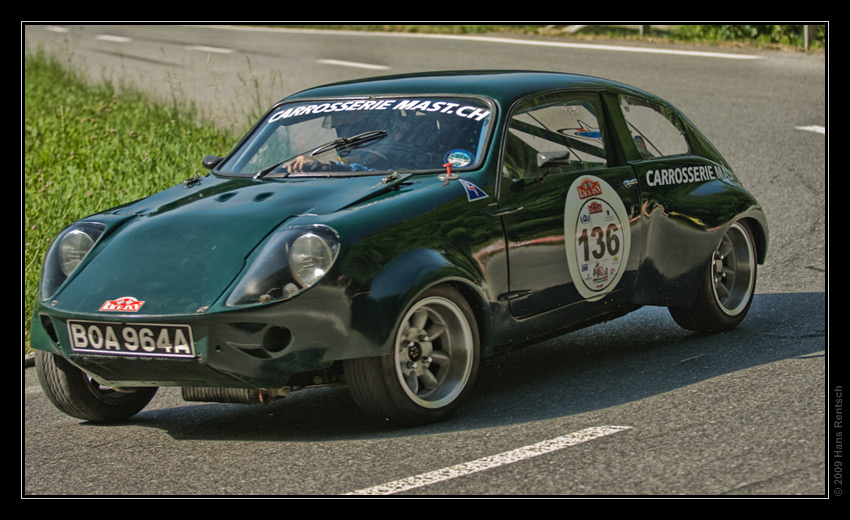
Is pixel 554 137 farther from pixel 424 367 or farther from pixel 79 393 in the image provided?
pixel 79 393

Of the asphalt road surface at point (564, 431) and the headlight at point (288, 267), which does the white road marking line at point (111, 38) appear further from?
the headlight at point (288, 267)

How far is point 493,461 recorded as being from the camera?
467cm

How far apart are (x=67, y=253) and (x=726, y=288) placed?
3.83 m

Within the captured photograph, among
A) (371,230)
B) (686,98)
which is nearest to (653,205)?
(371,230)

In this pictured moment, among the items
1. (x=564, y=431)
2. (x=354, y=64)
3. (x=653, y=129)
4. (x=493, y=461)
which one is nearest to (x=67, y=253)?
(x=493, y=461)

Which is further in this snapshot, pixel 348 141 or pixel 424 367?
pixel 348 141

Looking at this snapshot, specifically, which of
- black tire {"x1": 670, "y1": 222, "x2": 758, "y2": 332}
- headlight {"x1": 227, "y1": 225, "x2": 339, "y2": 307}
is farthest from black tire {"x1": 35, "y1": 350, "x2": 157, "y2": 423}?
black tire {"x1": 670, "y1": 222, "x2": 758, "y2": 332}

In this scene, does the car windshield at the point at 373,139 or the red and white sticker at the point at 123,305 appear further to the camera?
the car windshield at the point at 373,139

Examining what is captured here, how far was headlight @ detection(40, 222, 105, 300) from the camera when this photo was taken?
18.0 feet

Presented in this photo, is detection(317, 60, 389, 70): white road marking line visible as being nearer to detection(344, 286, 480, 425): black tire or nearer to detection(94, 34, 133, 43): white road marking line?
detection(94, 34, 133, 43): white road marking line

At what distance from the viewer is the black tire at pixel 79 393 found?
18.4 feet

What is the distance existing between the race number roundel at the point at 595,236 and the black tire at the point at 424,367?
0.87m

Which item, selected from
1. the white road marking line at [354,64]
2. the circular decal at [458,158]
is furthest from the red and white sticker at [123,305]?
the white road marking line at [354,64]
